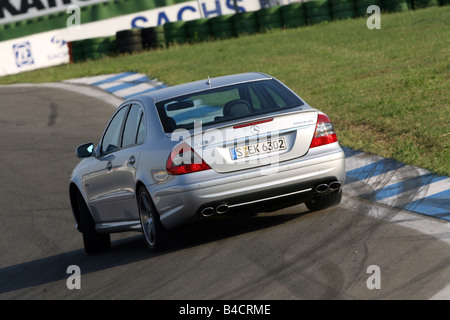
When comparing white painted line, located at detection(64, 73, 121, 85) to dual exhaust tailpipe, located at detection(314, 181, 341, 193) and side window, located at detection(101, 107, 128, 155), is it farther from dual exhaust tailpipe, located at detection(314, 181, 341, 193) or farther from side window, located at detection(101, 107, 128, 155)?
dual exhaust tailpipe, located at detection(314, 181, 341, 193)

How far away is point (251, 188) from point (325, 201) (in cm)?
132

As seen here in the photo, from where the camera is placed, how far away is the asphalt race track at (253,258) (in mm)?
6051

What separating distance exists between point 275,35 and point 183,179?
2258 cm

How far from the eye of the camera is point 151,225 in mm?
8008

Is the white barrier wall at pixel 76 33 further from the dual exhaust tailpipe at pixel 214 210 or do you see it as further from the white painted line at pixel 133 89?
the dual exhaust tailpipe at pixel 214 210

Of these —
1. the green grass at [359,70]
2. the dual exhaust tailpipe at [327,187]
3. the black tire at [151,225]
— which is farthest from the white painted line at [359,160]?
Answer: the black tire at [151,225]

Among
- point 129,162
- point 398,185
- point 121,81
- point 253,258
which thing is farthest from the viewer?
point 121,81

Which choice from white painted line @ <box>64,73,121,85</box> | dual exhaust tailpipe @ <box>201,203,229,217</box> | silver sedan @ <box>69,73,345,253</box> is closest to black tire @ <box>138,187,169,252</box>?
silver sedan @ <box>69,73,345,253</box>

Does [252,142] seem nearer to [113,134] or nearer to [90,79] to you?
[113,134]

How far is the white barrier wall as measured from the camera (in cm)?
3397

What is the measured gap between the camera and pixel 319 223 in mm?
8141

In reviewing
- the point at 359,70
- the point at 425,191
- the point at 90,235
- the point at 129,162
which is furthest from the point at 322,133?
the point at 359,70

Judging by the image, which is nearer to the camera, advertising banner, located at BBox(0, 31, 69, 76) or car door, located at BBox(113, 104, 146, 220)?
car door, located at BBox(113, 104, 146, 220)

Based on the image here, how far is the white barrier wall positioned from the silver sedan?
26194 millimetres
